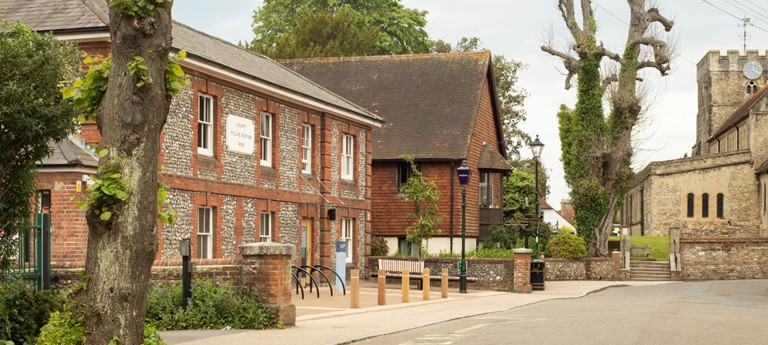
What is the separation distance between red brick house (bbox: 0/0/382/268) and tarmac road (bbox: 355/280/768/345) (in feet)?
27.5

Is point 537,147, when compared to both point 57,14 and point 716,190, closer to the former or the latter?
point 57,14

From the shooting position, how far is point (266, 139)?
1191 inches

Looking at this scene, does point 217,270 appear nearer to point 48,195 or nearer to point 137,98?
point 48,195

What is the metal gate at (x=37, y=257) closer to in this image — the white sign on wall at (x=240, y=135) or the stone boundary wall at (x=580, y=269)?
the white sign on wall at (x=240, y=135)

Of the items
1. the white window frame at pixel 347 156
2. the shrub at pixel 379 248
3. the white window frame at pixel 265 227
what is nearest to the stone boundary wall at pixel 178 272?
the white window frame at pixel 265 227

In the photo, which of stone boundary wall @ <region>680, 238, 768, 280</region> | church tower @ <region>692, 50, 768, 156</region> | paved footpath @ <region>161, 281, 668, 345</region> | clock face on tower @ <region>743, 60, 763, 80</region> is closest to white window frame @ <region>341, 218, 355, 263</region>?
paved footpath @ <region>161, 281, 668, 345</region>

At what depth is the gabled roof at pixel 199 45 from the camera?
23.3 m

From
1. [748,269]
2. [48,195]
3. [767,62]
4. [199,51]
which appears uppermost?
[767,62]

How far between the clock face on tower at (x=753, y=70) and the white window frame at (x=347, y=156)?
59962 mm

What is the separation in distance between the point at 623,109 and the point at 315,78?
14.9m

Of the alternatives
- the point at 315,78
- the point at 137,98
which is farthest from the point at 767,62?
the point at 137,98

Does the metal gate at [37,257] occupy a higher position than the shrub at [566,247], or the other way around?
the metal gate at [37,257]

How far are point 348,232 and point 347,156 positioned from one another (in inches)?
106

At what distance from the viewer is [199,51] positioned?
26469 mm
